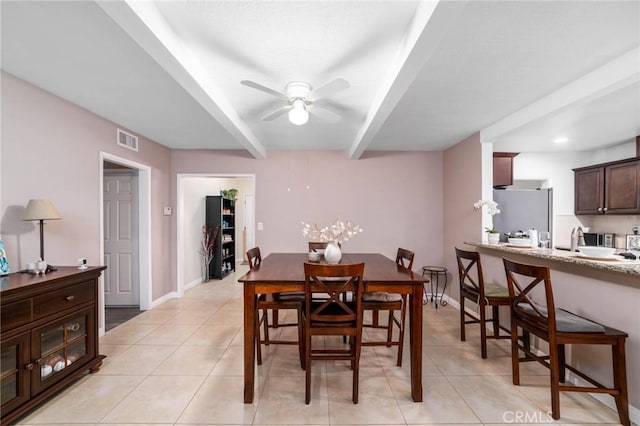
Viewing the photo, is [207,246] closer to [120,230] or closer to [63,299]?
[120,230]

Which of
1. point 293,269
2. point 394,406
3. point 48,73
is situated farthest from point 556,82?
point 48,73

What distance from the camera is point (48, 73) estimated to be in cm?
221

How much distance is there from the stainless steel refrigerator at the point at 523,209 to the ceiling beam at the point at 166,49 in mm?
3427

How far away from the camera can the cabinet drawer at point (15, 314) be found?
67.8 inches

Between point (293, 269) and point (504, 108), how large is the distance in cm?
264

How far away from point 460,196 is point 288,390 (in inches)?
134

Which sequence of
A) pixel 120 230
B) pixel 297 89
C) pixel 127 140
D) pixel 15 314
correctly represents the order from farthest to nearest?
pixel 120 230
pixel 127 140
pixel 297 89
pixel 15 314

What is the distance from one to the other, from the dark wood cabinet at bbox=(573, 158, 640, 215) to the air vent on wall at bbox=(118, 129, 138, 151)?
636cm

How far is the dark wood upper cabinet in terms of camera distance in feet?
13.0

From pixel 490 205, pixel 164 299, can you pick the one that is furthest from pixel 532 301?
pixel 164 299

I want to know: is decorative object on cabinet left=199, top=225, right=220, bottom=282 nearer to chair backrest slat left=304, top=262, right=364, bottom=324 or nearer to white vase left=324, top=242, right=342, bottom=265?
white vase left=324, top=242, right=342, bottom=265

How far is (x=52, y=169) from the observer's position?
8.50 feet

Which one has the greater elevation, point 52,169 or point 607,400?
point 52,169

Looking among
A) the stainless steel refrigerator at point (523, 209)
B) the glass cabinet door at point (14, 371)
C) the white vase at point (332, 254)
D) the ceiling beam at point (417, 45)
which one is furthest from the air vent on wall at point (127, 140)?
the stainless steel refrigerator at point (523, 209)
